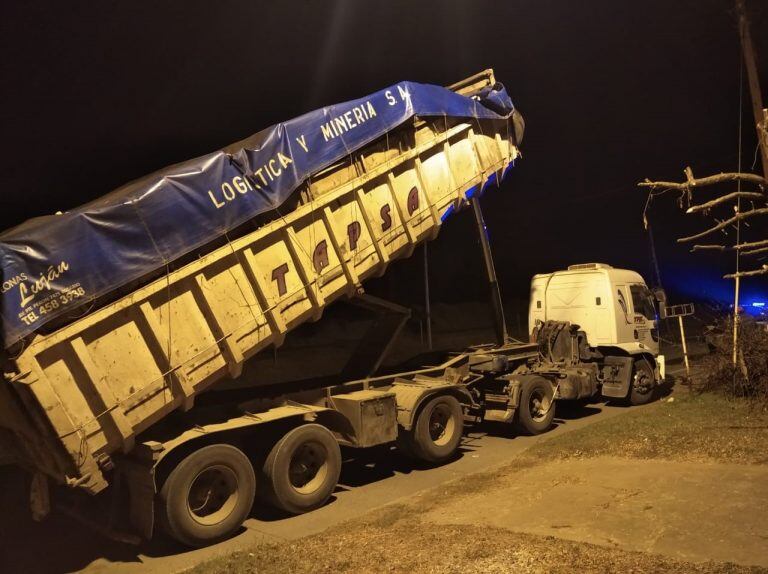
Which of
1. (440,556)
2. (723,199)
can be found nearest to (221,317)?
(440,556)

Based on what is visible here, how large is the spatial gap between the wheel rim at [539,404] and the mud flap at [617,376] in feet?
7.36

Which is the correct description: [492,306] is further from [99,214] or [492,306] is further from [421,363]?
[99,214]

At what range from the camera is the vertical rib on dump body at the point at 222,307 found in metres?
5.26

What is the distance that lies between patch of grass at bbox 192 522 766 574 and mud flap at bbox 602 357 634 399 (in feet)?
23.8

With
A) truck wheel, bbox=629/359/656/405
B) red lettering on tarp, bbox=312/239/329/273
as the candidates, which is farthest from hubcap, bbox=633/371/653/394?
red lettering on tarp, bbox=312/239/329/273

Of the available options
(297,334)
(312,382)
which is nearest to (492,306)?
(312,382)

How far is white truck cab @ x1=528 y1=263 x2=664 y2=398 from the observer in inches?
463

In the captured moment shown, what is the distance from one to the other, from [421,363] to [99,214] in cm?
583

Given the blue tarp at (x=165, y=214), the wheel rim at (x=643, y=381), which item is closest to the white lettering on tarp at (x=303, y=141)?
the blue tarp at (x=165, y=214)

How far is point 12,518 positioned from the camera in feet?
22.2

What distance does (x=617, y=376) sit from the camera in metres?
11.8

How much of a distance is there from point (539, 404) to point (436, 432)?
2.57 m

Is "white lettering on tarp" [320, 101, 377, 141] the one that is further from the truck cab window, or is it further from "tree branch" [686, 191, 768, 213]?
the truck cab window

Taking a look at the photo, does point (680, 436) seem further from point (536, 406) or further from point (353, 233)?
point (353, 233)
